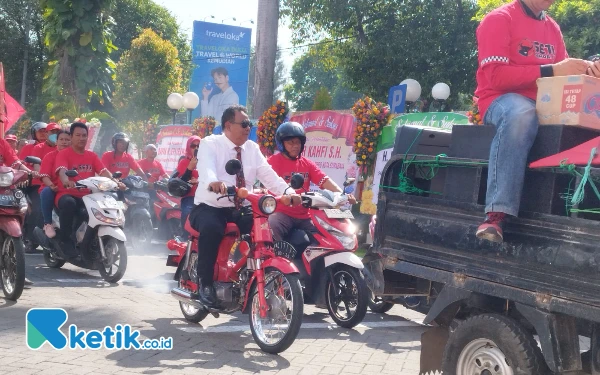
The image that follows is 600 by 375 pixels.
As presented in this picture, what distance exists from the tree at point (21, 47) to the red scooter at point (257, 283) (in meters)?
39.1

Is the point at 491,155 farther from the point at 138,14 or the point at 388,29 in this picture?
the point at 138,14

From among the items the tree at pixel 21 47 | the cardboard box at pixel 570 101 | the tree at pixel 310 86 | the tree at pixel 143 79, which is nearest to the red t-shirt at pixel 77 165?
the cardboard box at pixel 570 101

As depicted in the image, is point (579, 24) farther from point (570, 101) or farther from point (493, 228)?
point (493, 228)

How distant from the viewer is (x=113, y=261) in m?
8.60

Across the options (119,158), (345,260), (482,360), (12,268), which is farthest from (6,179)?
(482,360)

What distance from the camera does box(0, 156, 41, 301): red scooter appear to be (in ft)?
22.8

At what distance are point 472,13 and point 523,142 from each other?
82.5 ft

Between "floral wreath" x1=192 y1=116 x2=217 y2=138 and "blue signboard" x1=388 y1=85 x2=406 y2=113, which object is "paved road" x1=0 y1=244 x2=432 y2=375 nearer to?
"blue signboard" x1=388 y1=85 x2=406 y2=113

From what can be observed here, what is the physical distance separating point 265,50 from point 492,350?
455 inches

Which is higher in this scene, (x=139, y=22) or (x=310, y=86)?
(x=139, y=22)

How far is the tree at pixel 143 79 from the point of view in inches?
1421

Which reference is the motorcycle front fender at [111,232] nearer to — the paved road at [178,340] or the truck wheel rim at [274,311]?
the paved road at [178,340]

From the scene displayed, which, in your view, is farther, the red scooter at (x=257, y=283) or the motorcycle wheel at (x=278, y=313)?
the red scooter at (x=257, y=283)

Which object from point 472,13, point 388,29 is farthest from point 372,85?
point 472,13
